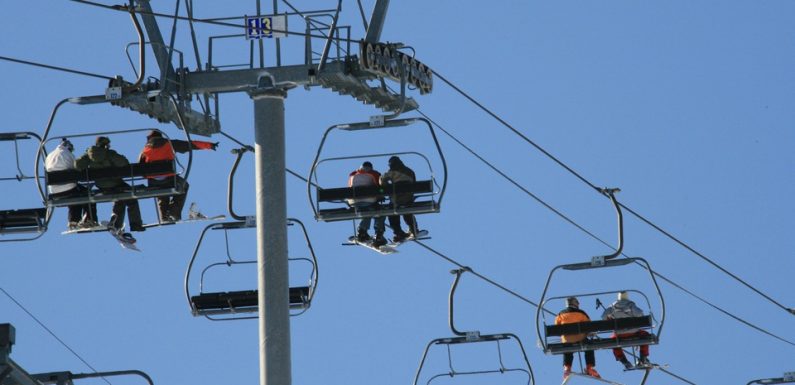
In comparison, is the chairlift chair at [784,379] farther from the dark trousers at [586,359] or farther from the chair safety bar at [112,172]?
the chair safety bar at [112,172]

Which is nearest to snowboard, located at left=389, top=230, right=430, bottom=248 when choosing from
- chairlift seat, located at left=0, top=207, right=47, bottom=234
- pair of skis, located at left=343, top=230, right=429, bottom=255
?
pair of skis, located at left=343, top=230, right=429, bottom=255

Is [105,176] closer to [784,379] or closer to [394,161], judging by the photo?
[394,161]

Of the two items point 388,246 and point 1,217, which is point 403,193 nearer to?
point 388,246

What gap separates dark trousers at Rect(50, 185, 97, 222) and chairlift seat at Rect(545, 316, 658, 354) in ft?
18.3

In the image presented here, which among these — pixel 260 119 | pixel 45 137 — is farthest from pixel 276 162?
pixel 45 137

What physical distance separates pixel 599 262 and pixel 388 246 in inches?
97.1

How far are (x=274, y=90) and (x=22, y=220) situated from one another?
125 inches

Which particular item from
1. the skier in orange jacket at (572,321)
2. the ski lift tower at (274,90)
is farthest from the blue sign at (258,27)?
the skier in orange jacket at (572,321)

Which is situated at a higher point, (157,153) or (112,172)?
(157,153)

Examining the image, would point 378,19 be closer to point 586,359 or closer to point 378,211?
point 378,211

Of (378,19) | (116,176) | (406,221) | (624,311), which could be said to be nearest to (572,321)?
(624,311)

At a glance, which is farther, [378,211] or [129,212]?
[129,212]

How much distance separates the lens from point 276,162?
2877 cm

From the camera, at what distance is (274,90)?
28.9 metres
